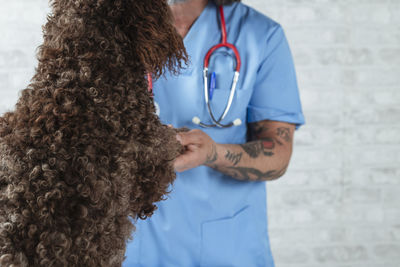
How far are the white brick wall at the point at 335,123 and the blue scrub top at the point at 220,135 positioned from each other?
74 cm

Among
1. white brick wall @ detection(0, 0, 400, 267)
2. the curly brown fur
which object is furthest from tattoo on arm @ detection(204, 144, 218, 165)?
white brick wall @ detection(0, 0, 400, 267)

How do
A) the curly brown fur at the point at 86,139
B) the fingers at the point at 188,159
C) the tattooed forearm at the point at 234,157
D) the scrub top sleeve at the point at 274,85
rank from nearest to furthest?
the curly brown fur at the point at 86,139
the fingers at the point at 188,159
the tattooed forearm at the point at 234,157
the scrub top sleeve at the point at 274,85

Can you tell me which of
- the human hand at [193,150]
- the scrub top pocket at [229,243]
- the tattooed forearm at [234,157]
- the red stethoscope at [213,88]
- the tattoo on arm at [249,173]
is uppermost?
the red stethoscope at [213,88]

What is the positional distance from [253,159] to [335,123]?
36.2 inches

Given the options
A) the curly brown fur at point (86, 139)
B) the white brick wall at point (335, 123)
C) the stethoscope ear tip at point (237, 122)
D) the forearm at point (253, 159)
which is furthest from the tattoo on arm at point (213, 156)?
the white brick wall at point (335, 123)

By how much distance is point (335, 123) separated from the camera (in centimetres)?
180

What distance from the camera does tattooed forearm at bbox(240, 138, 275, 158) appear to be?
40.0 inches

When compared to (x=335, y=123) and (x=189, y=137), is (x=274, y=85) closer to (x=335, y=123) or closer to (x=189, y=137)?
(x=189, y=137)

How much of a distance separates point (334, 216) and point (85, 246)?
1.54 m

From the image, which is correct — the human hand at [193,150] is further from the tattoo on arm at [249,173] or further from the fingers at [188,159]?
the tattoo on arm at [249,173]

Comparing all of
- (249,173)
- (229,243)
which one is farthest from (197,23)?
(229,243)

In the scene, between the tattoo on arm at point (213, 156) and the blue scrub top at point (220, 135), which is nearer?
the tattoo on arm at point (213, 156)

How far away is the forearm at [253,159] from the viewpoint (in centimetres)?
95

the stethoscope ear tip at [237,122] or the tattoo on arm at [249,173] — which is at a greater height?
the stethoscope ear tip at [237,122]
